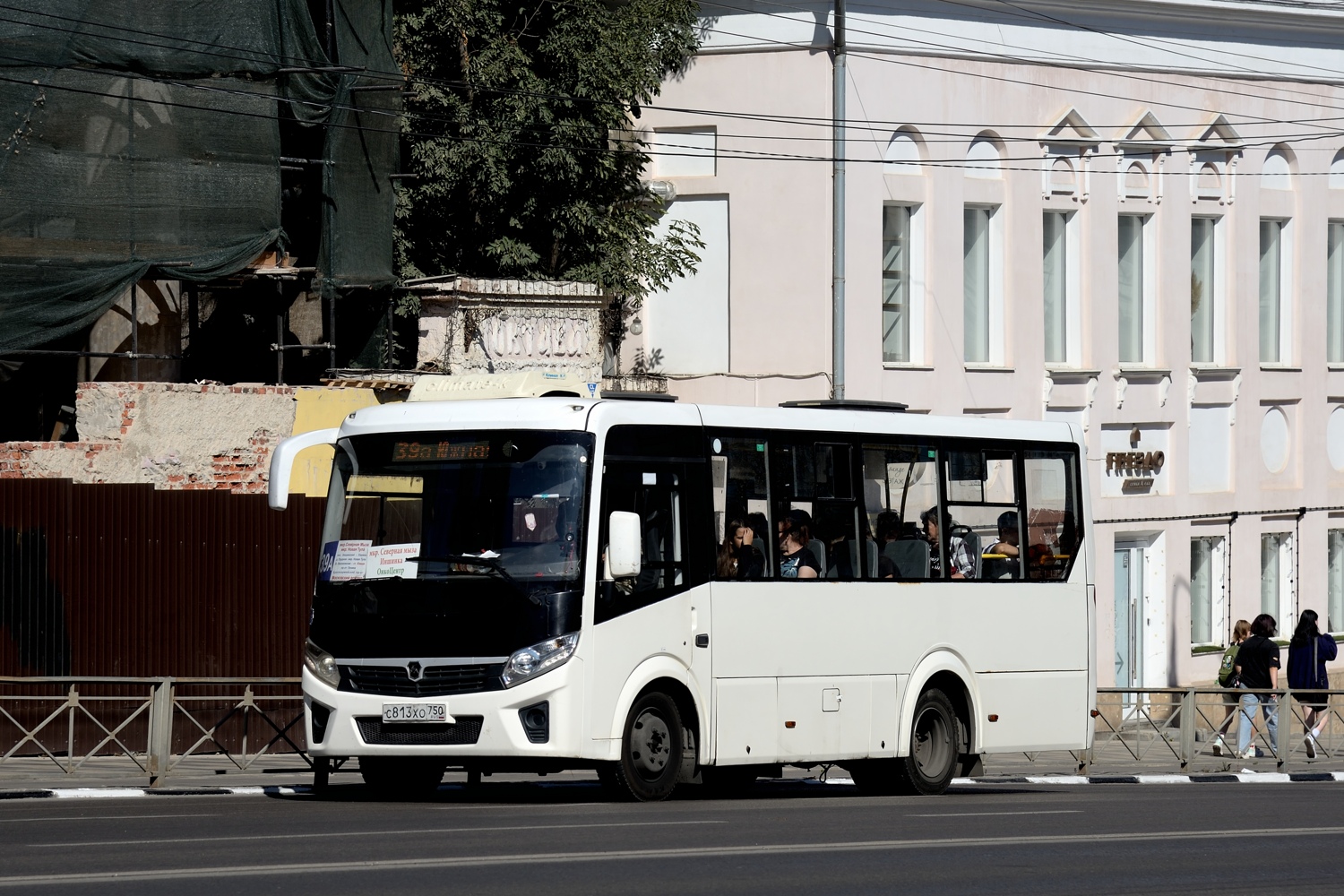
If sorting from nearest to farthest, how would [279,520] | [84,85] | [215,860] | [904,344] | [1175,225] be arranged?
[215,860] → [279,520] → [84,85] → [904,344] → [1175,225]

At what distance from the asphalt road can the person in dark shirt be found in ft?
29.9

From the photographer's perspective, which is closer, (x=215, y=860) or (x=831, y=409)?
(x=215, y=860)

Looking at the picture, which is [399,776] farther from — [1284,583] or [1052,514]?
[1284,583]

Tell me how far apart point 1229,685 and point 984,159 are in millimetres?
11540

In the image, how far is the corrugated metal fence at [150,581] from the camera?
68.4 feet

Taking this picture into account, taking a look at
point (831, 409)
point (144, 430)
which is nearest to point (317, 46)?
point (144, 430)

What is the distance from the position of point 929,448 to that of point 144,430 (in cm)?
932

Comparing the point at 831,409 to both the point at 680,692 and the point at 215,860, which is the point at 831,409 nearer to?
the point at 680,692

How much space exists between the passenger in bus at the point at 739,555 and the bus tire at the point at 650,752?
3.79 ft

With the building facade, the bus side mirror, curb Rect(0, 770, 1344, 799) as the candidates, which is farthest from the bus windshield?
the building facade

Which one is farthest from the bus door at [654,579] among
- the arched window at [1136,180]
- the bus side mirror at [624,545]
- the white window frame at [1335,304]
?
the white window frame at [1335,304]

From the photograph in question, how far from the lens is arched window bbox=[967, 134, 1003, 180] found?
34.8 metres

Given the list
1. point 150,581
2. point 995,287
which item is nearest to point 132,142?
point 150,581

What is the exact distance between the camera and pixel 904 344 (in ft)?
113
